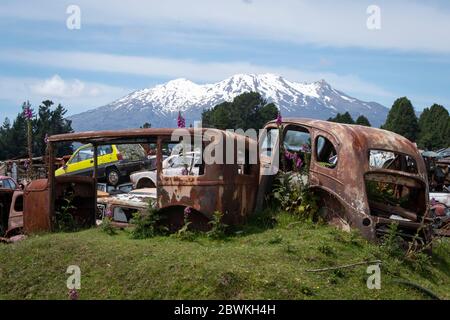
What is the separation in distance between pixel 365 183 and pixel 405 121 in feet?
170

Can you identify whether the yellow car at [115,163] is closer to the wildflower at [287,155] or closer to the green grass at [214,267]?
the wildflower at [287,155]

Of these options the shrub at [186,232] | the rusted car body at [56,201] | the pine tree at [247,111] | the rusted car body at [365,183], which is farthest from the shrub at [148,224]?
the pine tree at [247,111]

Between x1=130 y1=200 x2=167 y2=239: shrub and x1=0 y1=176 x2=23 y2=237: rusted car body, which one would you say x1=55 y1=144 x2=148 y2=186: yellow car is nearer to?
x1=0 y1=176 x2=23 y2=237: rusted car body

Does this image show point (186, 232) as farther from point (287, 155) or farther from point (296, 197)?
point (287, 155)

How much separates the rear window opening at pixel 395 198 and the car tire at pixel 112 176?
1385 cm

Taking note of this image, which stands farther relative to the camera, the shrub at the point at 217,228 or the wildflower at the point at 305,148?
the wildflower at the point at 305,148

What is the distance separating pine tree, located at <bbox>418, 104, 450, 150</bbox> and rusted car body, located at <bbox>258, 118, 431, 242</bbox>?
41.4 metres

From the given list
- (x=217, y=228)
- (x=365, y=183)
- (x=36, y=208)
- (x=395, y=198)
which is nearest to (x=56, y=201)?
(x=36, y=208)

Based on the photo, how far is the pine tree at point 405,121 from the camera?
5684 cm

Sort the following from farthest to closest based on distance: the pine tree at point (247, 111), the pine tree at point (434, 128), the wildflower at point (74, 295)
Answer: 1. the pine tree at point (247, 111)
2. the pine tree at point (434, 128)
3. the wildflower at point (74, 295)
